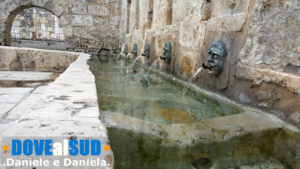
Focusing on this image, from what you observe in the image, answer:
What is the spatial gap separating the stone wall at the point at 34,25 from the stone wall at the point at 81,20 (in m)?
5.17

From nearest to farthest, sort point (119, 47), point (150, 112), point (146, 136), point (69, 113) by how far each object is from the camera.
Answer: point (69, 113)
point (146, 136)
point (150, 112)
point (119, 47)

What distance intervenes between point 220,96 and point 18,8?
7.45 m

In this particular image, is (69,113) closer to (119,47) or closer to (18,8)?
(119,47)

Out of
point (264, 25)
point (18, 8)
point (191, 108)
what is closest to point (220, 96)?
point (191, 108)

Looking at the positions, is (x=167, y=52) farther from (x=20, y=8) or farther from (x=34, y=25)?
(x=34, y=25)

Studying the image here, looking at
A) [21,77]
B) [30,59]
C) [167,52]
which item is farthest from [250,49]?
[30,59]

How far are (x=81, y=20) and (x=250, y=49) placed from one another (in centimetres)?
686

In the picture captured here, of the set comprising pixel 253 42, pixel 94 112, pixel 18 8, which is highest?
pixel 18 8

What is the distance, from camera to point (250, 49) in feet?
4.97

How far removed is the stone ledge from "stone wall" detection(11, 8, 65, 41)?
12.2 m

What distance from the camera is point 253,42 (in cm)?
150

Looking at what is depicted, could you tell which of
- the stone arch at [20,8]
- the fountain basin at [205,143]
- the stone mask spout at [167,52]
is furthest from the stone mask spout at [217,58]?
the stone arch at [20,8]

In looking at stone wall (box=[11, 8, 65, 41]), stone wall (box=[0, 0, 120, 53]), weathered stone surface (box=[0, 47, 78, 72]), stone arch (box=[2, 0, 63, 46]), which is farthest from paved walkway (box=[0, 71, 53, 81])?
stone wall (box=[11, 8, 65, 41])

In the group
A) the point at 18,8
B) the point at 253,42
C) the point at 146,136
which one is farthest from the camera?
the point at 18,8
